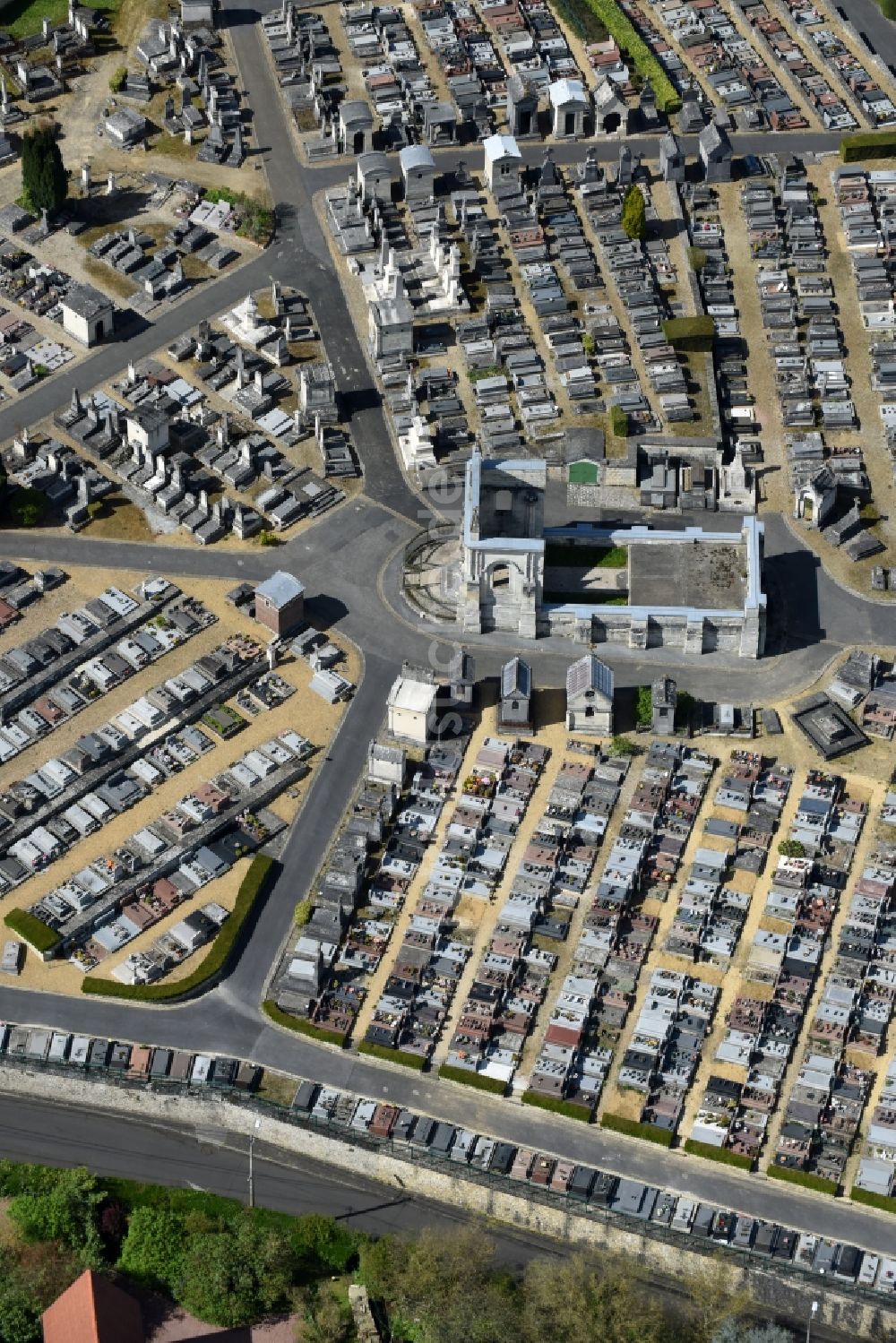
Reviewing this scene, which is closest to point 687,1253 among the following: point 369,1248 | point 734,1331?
point 734,1331

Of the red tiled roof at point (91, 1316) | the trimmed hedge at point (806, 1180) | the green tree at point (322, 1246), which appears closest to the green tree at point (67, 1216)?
the red tiled roof at point (91, 1316)

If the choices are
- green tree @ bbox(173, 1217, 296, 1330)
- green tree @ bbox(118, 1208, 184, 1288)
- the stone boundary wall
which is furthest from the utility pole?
green tree @ bbox(118, 1208, 184, 1288)

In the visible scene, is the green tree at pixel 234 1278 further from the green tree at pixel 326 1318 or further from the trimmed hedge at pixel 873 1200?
the trimmed hedge at pixel 873 1200

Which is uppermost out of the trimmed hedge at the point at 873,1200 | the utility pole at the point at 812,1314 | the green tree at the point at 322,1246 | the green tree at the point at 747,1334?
the green tree at the point at 322,1246

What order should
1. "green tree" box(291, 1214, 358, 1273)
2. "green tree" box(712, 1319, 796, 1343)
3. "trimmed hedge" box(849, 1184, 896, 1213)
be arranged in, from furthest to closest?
"green tree" box(291, 1214, 358, 1273) → "trimmed hedge" box(849, 1184, 896, 1213) → "green tree" box(712, 1319, 796, 1343)

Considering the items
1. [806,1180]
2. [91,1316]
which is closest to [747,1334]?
[806,1180]

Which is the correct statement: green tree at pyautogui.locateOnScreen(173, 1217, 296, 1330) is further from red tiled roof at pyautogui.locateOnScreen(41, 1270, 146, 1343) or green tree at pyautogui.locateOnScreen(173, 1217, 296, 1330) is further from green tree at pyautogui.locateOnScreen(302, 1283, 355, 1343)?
red tiled roof at pyautogui.locateOnScreen(41, 1270, 146, 1343)
